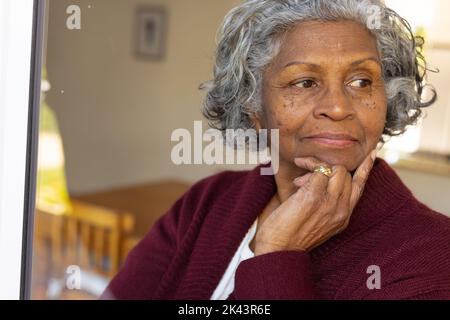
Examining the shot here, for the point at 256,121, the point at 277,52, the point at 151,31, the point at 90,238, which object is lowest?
the point at 90,238

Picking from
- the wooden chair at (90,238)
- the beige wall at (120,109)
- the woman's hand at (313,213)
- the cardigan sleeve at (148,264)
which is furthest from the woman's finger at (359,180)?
the beige wall at (120,109)

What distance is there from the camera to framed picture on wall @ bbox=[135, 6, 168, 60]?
12.7 feet

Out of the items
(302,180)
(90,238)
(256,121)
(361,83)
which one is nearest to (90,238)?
(90,238)

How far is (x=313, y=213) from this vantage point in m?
0.98

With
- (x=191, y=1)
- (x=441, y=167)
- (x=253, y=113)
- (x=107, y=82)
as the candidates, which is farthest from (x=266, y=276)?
(x=107, y=82)

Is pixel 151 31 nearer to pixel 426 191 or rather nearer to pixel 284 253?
pixel 426 191

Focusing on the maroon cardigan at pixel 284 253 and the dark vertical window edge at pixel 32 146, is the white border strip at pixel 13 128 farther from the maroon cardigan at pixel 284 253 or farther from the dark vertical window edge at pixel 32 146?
the maroon cardigan at pixel 284 253

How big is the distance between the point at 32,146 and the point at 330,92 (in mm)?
477

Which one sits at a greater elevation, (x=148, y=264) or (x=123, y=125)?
(x=123, y=125)

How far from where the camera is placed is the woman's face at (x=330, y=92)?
0.95m

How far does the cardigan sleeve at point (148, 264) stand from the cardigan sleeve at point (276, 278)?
1.34 feet

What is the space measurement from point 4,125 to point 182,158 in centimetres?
51

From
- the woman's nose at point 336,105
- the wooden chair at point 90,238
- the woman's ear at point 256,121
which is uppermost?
the woman's nose at point 336,105

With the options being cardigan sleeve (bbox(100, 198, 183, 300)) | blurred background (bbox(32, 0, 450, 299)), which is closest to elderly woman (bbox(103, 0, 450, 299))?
cardigan sleeve (bbox(100, 198, 183, 300))
